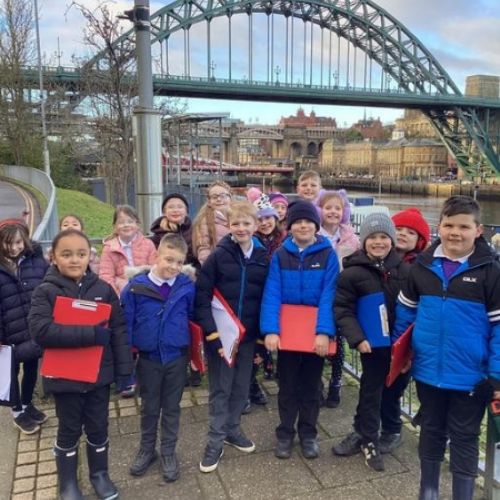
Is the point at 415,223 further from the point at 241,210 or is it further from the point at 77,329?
the point at 77,329

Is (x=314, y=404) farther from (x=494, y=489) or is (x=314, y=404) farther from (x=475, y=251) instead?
(x=475, y=251)

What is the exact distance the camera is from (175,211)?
4152mm

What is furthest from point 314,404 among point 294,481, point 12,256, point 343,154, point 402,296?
point 343,154

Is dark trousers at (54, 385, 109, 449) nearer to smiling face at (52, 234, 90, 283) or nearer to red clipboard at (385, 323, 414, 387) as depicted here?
smiling face at (52, 234, 90, 283)

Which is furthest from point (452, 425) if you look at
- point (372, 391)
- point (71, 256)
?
point (71, 256)

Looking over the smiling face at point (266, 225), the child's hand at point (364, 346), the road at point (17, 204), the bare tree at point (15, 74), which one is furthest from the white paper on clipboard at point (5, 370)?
the bare tree at point (15, 74)

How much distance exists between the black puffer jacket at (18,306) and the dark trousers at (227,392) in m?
1.24

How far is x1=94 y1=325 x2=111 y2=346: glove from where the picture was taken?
8.98ft

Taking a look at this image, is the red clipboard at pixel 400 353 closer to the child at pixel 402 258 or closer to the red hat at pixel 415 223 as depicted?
the child at pixel 402 258

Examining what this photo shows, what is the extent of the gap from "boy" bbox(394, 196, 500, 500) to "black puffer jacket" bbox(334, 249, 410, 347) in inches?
11.1

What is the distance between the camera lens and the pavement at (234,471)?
2930mm

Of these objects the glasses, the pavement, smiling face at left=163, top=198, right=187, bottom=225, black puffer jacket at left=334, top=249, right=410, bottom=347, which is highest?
the glasses

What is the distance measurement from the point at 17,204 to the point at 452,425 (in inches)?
654

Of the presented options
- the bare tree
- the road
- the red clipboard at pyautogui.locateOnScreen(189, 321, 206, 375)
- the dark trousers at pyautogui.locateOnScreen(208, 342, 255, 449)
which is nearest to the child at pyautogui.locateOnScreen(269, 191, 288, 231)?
the dark trousers at pyautogui.locateOnScreen(208, 342, 255, 449)
